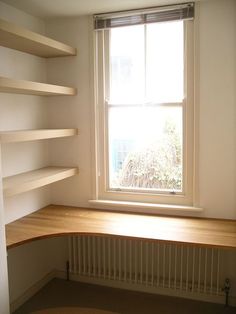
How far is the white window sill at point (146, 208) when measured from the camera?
109 inches

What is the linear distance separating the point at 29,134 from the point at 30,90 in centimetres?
34

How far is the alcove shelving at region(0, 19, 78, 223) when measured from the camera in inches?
87.1

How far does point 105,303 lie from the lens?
2.83m

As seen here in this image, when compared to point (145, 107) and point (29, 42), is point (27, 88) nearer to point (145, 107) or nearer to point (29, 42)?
point (29, 42)

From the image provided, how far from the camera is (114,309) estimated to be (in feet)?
8.97

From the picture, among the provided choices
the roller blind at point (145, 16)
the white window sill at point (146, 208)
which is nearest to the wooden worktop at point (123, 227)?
the white window sill at point (146, 208)

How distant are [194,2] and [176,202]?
166cm

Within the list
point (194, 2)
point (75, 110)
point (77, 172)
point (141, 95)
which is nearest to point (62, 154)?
point (77, 172)

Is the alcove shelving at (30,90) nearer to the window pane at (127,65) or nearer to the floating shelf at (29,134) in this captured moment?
the floating shelf at (29,134)

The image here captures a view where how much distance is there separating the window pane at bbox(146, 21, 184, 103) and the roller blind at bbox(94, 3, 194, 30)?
6cm

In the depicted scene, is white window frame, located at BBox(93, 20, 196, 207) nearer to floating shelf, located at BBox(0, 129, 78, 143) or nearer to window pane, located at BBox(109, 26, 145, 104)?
window pane, located at BBox(109, 26, 145, 104)

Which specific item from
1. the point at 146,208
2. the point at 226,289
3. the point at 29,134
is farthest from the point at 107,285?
the point at 29,134

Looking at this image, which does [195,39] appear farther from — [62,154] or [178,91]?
[62,154]

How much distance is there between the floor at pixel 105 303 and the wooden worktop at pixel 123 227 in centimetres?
74
